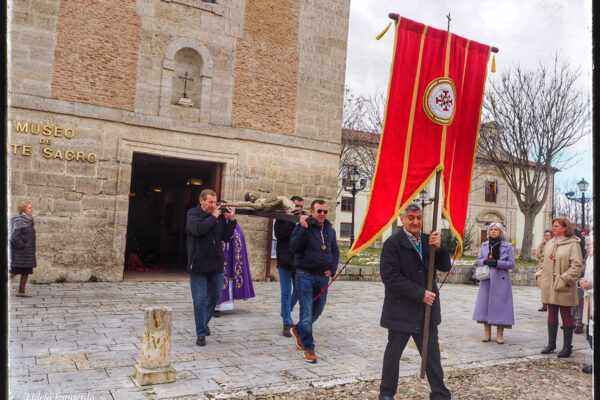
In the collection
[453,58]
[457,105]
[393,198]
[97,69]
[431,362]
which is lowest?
[431,362]

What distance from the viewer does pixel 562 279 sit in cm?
627

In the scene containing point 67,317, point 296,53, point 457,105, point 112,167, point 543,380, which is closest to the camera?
point 457,105

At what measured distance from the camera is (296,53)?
522 inches

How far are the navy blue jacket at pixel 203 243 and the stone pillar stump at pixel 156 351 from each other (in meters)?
1.36

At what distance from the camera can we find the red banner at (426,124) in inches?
177

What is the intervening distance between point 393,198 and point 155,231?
16309mm

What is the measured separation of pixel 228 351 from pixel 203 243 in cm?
141

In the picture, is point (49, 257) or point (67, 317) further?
point (49, 257)

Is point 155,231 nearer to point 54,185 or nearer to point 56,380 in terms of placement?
point 54,185

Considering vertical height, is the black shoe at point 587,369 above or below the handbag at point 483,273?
below

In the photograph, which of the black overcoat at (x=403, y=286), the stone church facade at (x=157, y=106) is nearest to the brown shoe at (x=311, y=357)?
the black overcoat at (x=403, y=286)

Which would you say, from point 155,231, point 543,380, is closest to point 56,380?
point 543,380

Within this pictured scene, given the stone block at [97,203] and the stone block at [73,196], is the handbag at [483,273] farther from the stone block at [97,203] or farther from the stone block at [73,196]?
the stone block at [73,196]

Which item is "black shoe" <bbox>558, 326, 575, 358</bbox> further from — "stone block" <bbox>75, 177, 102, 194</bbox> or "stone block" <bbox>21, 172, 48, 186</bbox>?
"stone block" <bbox>21, 172, 48, 186</bbox>
